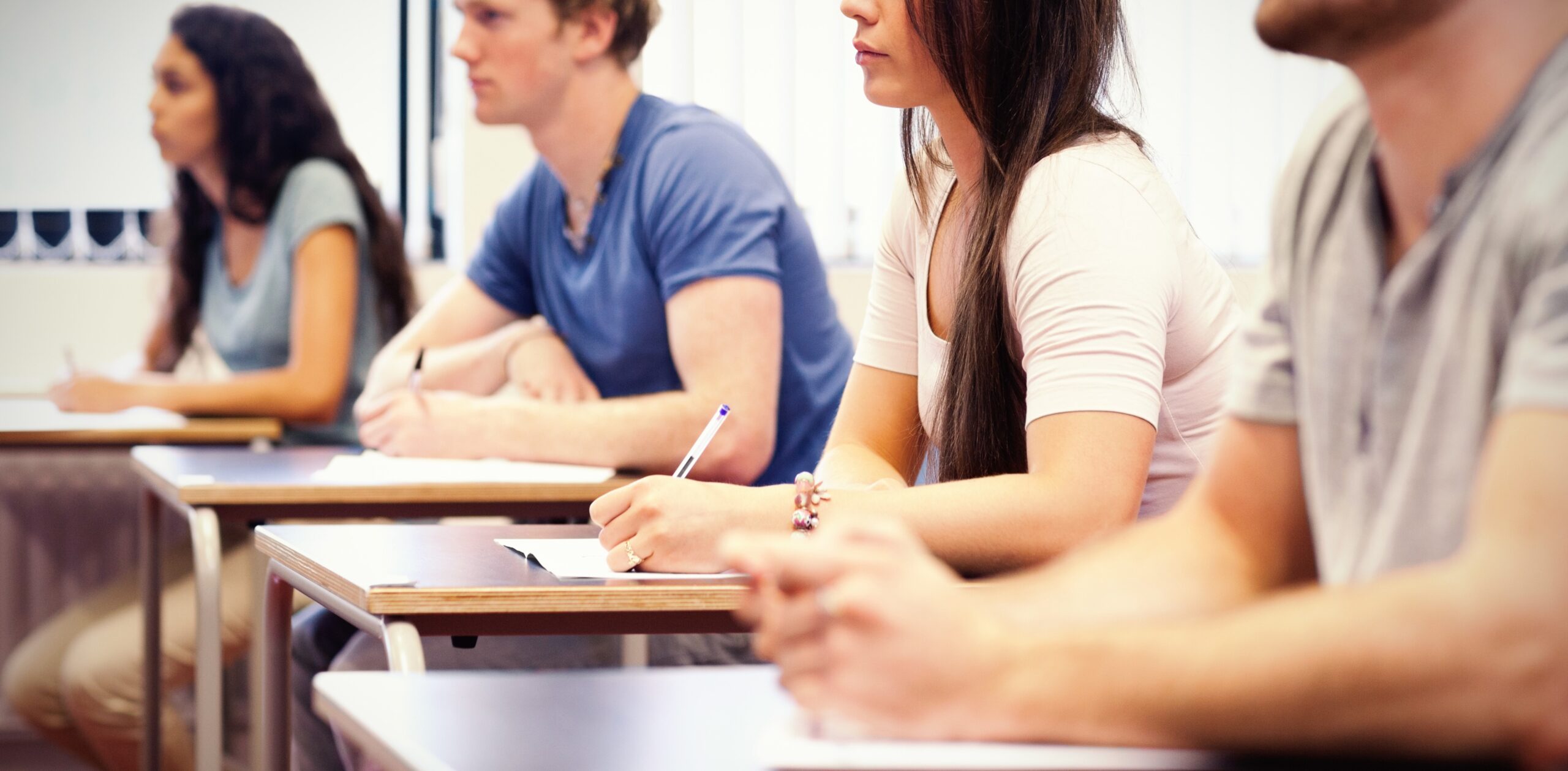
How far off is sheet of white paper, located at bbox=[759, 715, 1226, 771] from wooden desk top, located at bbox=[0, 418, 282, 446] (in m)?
2.04

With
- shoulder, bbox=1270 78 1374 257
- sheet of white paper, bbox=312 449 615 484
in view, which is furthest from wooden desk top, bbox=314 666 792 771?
sheet of white paper, bbox=312 449 615 484

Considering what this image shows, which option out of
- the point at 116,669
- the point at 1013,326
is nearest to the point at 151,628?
the point at 116,669

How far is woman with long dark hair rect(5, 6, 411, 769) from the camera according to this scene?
7.81 feet

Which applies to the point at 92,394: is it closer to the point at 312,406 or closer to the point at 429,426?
the point at 312,406

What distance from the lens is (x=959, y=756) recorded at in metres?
0.49

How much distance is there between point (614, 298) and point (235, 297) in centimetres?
114

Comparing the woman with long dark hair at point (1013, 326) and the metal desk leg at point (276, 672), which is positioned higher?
the woman with long dark hair at point (1013, 326)

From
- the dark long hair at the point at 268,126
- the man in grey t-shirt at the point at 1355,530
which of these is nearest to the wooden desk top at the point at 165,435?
the dark long hair at the point at 268,126

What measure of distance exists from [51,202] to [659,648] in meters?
2.51

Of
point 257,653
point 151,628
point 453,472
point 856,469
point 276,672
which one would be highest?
point 856,469

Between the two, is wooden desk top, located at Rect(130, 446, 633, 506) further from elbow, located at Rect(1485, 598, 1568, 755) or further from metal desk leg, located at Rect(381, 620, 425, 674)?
elbow, located at Rect(1485, 598, 1568, 755)

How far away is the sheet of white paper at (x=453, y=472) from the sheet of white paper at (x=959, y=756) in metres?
1.16

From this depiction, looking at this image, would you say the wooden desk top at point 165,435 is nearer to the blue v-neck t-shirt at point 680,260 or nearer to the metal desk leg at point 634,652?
the blue v-neck t-shirt at point 680,260

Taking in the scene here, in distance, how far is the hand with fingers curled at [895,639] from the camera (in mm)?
506
